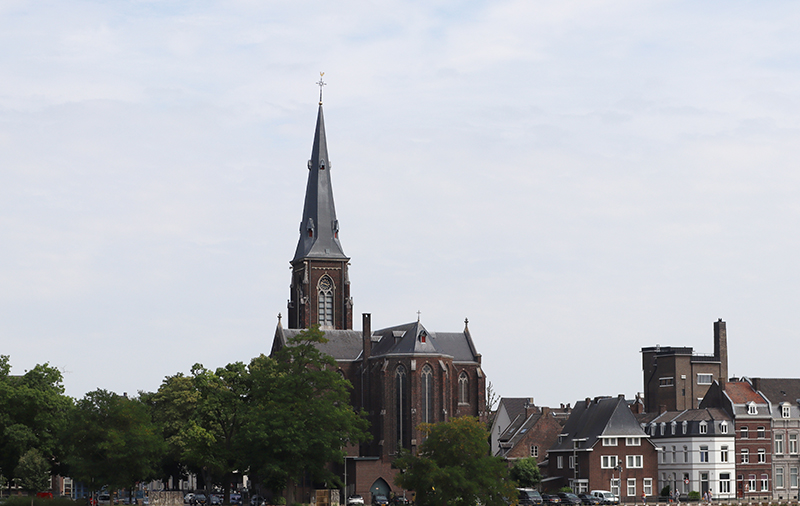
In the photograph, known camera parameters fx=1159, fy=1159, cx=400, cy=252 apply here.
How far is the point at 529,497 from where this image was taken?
9750 cm

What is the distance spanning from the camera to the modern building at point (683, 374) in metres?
130

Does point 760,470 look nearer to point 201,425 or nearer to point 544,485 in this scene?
point 544,485

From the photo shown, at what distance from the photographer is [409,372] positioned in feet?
372

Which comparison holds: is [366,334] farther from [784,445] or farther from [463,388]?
[784,445]

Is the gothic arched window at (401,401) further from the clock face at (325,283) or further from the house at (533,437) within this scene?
the clock face at (325,283)

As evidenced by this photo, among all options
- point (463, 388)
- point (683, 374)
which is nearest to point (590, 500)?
point (463, 388)

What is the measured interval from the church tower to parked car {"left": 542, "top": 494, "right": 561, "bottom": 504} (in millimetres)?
37631

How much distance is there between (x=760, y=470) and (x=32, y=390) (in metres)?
67.2

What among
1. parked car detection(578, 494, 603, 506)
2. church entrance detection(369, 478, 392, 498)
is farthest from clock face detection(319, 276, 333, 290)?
parked car detection(578, 494, 603, 506)

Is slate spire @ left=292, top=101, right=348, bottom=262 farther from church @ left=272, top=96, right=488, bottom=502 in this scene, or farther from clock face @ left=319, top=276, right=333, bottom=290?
clock face @ left=319, top=276, right=333, bottom=290

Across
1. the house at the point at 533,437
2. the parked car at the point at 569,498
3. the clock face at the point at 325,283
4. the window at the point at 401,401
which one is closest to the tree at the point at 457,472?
the parked car at the point at 569,498

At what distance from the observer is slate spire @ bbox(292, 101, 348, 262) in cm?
13262

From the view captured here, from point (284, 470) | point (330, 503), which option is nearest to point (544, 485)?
point (330, 503)

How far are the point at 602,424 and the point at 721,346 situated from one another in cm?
3094
